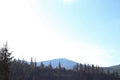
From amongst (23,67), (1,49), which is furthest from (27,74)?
(1,49)

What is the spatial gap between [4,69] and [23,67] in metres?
158

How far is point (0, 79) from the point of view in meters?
40.0

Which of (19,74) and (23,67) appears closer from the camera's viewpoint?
(19,74)

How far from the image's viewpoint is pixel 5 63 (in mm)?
41438

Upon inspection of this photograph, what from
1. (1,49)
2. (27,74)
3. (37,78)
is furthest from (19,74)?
(1,49)

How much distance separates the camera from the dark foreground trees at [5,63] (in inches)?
1597

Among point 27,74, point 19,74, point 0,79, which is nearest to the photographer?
point 0,79

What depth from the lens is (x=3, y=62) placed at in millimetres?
41406

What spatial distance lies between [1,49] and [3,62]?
A: 2567mm

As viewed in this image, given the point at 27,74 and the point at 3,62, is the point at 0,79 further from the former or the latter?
the point at 27,74

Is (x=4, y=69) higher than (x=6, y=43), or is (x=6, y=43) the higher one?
(x=6, y=43)

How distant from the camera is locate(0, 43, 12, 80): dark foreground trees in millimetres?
40562

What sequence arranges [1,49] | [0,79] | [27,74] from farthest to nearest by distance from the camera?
1. [27,74]
2. [1,49]
3. [0,79]

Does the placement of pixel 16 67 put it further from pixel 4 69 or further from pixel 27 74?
pixel 4 69
